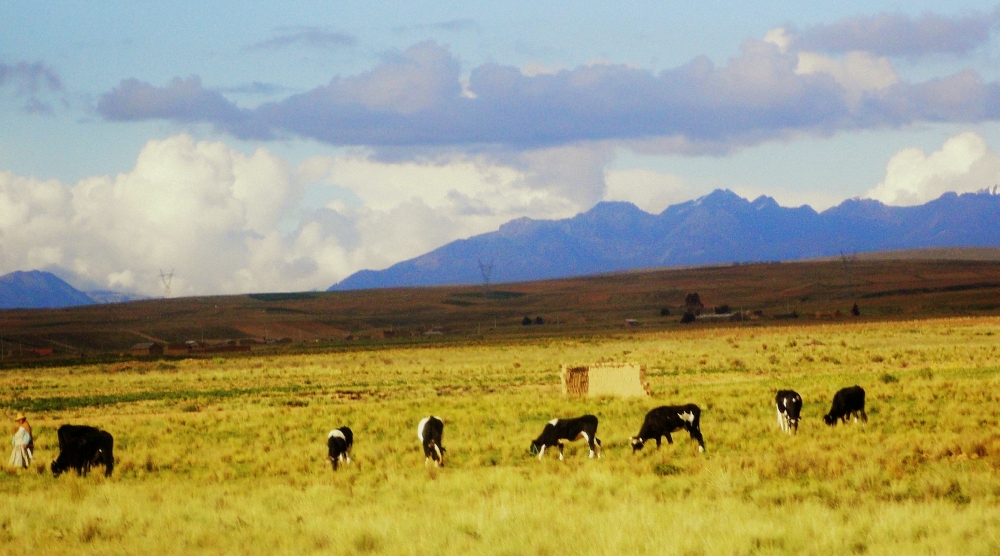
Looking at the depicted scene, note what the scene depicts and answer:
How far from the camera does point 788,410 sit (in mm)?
23578

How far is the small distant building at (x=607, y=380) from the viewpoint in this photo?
120ft

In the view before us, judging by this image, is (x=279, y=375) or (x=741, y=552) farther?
(x=279, y=375)

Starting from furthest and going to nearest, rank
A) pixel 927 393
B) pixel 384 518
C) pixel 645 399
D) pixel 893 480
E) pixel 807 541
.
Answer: pixel 645 399 < pixel 927 393 < pixel 893 480 < pixel 384 518 < pixel 807 541

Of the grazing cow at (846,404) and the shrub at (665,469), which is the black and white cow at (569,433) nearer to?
the shrub at (665,469)

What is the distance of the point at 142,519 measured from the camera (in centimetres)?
1639

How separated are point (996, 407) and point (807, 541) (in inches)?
586

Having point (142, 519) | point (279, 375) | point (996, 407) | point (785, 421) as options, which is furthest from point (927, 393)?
point (279, 375)

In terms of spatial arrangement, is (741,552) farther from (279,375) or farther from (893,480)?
(279,375)

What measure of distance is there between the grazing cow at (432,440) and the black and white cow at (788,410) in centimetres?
753

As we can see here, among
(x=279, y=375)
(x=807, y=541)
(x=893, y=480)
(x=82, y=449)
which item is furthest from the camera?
(x=279, y=375)

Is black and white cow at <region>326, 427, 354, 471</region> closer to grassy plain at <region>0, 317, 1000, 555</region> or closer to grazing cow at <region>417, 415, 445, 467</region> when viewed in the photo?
grassy plain at <region>0, 317, 1000, 555</region>

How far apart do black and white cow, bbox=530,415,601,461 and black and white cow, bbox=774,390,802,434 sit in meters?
4.30

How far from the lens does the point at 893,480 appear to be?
16.6m

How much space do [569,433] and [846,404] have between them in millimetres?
6757
